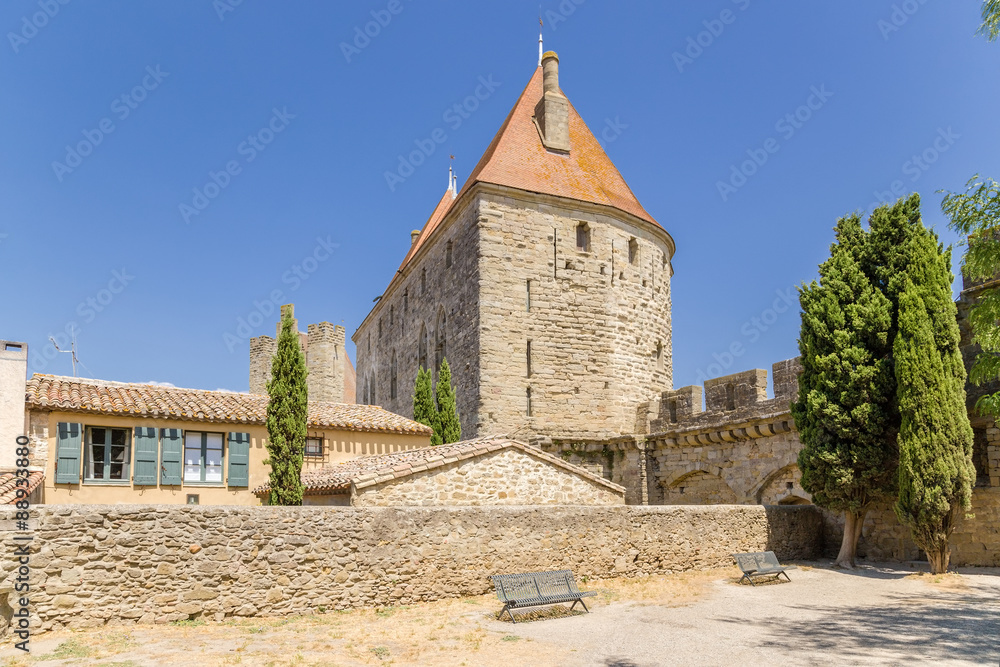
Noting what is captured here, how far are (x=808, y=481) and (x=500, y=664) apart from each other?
1007cm

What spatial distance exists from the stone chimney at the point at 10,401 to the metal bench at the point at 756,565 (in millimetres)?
12381

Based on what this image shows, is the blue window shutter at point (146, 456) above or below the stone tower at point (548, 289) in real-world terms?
below

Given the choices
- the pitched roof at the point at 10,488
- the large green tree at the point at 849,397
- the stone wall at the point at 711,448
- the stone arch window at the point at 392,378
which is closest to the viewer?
the pitched roof at the point at 10,488

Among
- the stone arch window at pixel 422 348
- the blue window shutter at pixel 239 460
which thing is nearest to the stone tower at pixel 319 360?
the stone arch window at pixel 422 348

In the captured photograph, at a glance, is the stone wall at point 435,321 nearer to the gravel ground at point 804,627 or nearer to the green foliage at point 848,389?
the green foliage at point 848,389

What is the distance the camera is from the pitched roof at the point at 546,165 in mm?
24797

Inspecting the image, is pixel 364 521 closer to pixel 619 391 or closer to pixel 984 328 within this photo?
pixel 984 328

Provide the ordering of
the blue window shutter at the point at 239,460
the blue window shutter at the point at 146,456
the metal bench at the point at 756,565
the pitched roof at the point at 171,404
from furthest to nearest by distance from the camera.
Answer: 1. the blue window shutter at the point at 239,460
2. the blue window shutter at the point at 146,456
3. the pitched roof at the point at 171,404
4. the metal bench at the point at 756,565

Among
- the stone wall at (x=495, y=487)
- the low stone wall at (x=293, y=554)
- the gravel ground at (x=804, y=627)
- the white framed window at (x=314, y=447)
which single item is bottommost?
the gravel ground at (x=804, y=627)

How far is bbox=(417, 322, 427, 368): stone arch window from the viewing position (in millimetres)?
28562

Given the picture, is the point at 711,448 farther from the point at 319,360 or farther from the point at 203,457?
the point at 319,360

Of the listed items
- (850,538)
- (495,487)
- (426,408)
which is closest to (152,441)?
(495,487)

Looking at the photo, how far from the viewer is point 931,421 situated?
13.7 metres

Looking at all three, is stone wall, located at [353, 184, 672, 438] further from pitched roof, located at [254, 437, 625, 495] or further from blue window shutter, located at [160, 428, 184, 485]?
blue window shutter, located at [160, 428, 184, 485]
